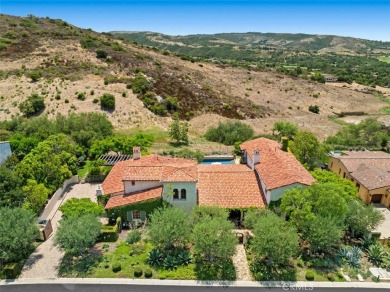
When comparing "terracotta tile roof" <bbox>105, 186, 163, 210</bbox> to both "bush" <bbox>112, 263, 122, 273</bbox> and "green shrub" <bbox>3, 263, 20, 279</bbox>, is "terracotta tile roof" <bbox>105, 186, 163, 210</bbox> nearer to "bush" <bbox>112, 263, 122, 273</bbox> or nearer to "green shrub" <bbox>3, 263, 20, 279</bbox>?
"bush" <bbox>112, 263, 122, 273</bbox>

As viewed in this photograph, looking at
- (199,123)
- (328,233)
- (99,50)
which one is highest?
(99,50)

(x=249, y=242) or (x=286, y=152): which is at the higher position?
(x=286, y=152)

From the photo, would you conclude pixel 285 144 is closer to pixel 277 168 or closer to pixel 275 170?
pixel 277 168

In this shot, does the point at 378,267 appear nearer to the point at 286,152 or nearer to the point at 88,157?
the point at 286,152

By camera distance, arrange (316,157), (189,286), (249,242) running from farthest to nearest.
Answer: (316,157)
(249,242)
(189,286)

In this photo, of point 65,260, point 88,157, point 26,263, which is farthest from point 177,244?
point 88,157

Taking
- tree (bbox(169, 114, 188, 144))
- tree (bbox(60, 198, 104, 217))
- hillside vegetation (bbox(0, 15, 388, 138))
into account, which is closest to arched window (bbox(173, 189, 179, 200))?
tree (bbox(60, 198, 104, 217))
